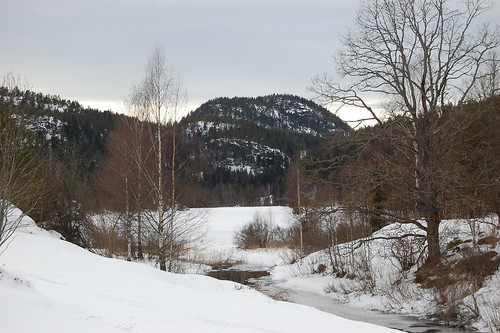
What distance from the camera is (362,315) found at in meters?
14.9

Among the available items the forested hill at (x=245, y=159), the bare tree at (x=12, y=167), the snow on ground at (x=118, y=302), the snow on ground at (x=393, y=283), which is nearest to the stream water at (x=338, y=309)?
the snow on ground at (x=393, y=283)

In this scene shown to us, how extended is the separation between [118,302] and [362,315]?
32.7ft

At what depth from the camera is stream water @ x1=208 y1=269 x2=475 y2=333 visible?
12688 mm

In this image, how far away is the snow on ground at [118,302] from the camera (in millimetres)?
5961

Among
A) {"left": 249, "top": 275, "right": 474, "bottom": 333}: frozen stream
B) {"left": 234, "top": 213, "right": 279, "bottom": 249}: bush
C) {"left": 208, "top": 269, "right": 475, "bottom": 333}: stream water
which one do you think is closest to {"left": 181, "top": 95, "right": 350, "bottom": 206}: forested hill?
{"left": 234, "top": 213, "right": 279, "bottom": 249}: bush

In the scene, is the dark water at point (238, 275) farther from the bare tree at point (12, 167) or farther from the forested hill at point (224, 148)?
the forested hill at point (224, 148)

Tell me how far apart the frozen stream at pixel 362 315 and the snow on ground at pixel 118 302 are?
4.36 m

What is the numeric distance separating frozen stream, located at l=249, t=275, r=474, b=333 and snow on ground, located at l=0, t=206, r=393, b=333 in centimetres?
436

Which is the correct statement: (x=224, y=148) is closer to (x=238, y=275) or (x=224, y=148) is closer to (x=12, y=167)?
(x=238, y=275)

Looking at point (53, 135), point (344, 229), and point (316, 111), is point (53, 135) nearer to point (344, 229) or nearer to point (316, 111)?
point (344, 229)

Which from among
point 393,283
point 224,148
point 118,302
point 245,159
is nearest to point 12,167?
point 118,302

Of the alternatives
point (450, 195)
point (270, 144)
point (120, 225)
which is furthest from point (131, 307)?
point (270, 144)

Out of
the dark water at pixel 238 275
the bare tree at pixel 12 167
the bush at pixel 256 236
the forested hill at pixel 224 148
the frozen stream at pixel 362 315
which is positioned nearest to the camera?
the bare tree at pixel 12 167

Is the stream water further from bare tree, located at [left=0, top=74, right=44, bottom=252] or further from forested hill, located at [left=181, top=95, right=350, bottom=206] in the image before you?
forested hill, located at [left=181, top=95, right=350, bottom=206]
